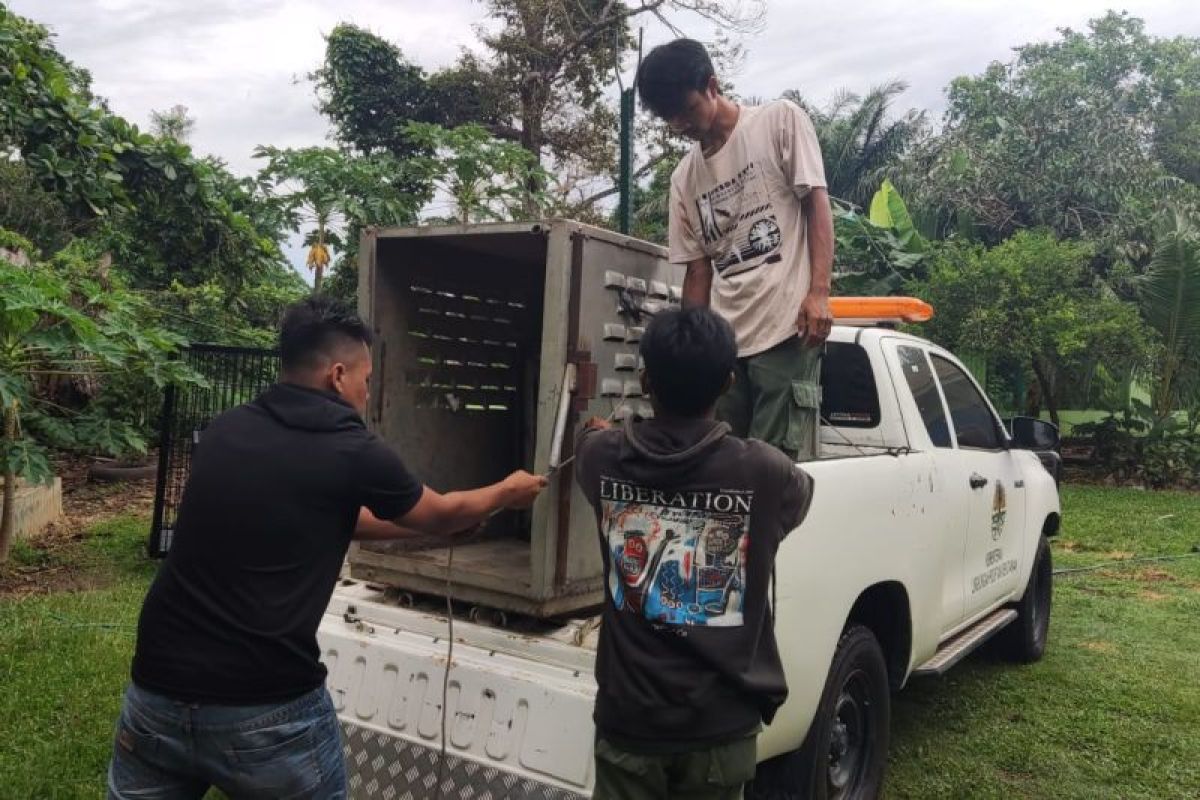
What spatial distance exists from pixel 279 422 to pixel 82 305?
5443mm

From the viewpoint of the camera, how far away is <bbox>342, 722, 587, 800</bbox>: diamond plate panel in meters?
2.55

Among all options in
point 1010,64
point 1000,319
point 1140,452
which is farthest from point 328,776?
point 1010,64

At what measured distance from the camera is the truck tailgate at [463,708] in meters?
2.53

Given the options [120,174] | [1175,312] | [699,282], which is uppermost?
[120,174]

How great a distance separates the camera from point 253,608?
2.06 m

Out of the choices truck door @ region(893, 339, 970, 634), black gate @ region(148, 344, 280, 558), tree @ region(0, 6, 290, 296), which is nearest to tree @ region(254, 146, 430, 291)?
tree @ region(0, 6, 290, 296)

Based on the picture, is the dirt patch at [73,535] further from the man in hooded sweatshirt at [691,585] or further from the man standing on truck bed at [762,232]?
the man in hooded sweatshirt at [691,585]

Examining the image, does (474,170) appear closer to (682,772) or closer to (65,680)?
(65,680)

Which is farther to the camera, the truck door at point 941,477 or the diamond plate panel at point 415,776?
the truck door at point 941,477

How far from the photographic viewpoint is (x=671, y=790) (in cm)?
208

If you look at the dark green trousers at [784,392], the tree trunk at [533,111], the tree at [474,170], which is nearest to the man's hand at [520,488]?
the dark green trousers at [784,392]

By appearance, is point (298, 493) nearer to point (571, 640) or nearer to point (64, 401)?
point (571, 640)

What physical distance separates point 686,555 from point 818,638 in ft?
3.29

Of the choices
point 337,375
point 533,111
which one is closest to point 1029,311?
point 533,111
